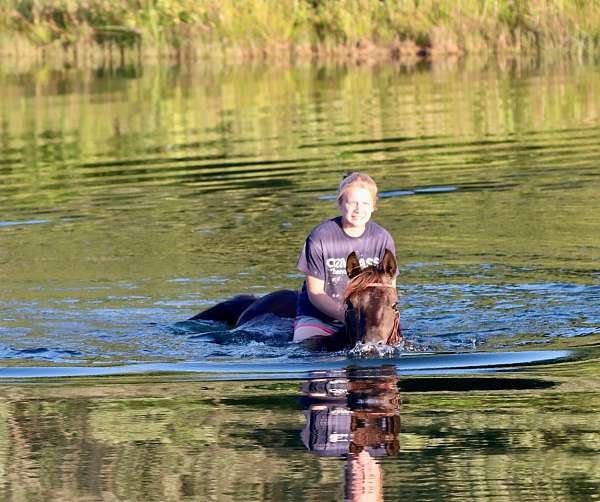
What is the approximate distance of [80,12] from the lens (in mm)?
37156

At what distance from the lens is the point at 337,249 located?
337 inches

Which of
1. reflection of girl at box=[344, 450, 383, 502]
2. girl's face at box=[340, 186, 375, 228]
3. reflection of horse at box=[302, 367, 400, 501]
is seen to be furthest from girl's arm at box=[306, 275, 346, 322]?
reflection of girl at box=[344, 450, 383, 502]

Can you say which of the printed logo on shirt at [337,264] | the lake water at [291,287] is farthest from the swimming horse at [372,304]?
the printed logo on shirt at [337,264]

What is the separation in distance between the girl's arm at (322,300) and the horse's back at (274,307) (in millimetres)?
1048

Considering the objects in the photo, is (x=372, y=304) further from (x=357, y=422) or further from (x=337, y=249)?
(x=357, y=422)

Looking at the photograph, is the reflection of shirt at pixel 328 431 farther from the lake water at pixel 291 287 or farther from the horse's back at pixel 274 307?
the horse's back at pixel 274 307

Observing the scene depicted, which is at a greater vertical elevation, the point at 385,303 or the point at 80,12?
the point at 80,12

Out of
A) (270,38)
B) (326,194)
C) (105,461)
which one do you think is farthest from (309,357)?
(270,38)

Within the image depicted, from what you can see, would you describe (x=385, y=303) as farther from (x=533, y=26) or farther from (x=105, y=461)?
(x=533, y=26)

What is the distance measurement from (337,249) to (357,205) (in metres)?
0.41

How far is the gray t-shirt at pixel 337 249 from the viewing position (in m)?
8.53

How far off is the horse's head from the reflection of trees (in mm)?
547

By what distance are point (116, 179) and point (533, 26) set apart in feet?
57.7

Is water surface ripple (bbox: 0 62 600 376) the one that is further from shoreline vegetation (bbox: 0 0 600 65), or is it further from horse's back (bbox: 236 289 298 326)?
shoreline vegetation (bbox: 0 0 600 65)
